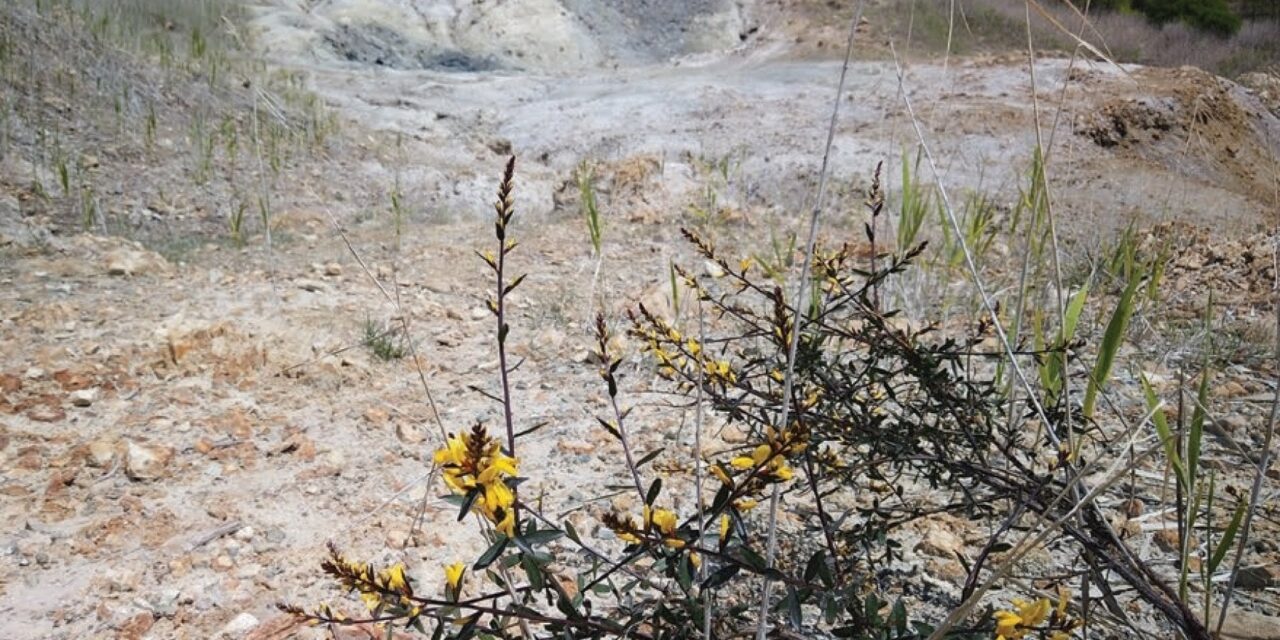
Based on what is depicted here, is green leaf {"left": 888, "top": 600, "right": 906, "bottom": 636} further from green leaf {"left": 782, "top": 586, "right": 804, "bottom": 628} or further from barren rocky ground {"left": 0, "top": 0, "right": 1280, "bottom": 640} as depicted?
barren rocky ground {"left": 0, "top": 0, "right": 1280, "bottom": 640}

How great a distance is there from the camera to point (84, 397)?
6.88ft

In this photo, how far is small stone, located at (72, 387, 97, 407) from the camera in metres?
2.08

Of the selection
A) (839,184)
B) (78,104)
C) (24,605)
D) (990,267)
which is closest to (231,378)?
(24,605)

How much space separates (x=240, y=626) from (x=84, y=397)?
1.10 m

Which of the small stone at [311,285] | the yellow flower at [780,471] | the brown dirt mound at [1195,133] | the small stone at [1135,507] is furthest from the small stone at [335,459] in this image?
the brown dirt mound at [1195,133]

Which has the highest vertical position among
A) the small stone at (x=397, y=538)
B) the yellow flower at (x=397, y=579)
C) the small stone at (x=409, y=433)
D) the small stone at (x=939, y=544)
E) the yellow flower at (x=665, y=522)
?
the yellow flower at (x=665, y=522)

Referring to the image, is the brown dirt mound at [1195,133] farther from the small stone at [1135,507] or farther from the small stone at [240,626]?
the small stone at [240,626]

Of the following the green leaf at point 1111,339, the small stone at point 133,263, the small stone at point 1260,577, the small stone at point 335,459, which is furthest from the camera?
the small stone at point 133,263

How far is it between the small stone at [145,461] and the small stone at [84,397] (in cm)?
29

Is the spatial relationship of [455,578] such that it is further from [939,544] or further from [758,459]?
[939,544]

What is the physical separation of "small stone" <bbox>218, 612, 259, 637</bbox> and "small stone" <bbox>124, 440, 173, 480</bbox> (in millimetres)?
614

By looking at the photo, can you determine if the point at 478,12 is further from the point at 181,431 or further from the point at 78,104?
the point at 181,431

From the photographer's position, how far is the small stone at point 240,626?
4.48 feet

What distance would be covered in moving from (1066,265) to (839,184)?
2499 mm
